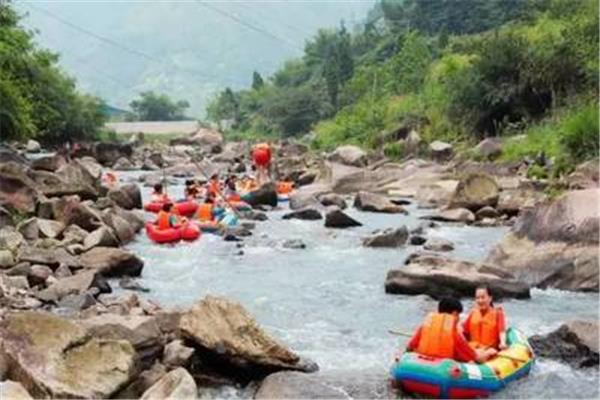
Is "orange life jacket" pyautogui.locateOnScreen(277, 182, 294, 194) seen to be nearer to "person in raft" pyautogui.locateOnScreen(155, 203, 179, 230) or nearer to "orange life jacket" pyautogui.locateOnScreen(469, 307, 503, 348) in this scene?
"person in raft" pyautogui.locateOnScreen(155, 203, 179, 230)

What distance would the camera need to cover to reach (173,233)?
17.8 metres

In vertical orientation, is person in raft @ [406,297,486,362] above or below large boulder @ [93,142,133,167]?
below

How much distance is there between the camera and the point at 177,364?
8.30m

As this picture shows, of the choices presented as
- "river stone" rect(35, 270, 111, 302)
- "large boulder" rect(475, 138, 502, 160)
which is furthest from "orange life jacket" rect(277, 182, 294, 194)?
"river stone" rect(35, 270, 111, 302)

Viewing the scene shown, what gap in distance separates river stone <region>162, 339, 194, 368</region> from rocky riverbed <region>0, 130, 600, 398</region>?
1 cm

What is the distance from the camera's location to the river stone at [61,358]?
7.00 m

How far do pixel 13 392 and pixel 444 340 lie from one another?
3.96 meters

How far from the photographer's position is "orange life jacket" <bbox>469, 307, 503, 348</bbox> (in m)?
8.98

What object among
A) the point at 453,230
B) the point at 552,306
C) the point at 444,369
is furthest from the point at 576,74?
the point at 444,369

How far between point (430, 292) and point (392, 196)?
557 inches

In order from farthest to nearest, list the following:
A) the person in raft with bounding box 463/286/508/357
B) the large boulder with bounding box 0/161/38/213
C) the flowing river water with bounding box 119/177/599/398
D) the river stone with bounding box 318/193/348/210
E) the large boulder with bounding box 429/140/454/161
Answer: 1. the large boulder with bounding box 429/140/454/161
2. the river stone with bounding box 318/193/348/210
3. the large boulder with bounding box 0/161/38/213
4. the flowing river water with bounding box 119/177/599/398
5. the person in raft with bounding box 463/286/508/357

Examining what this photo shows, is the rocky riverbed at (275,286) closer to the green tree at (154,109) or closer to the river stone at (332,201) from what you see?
the river stone at (332,201)

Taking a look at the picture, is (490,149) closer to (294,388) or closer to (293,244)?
(293,244)

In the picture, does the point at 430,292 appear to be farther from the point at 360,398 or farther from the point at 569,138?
the point at 569,138
